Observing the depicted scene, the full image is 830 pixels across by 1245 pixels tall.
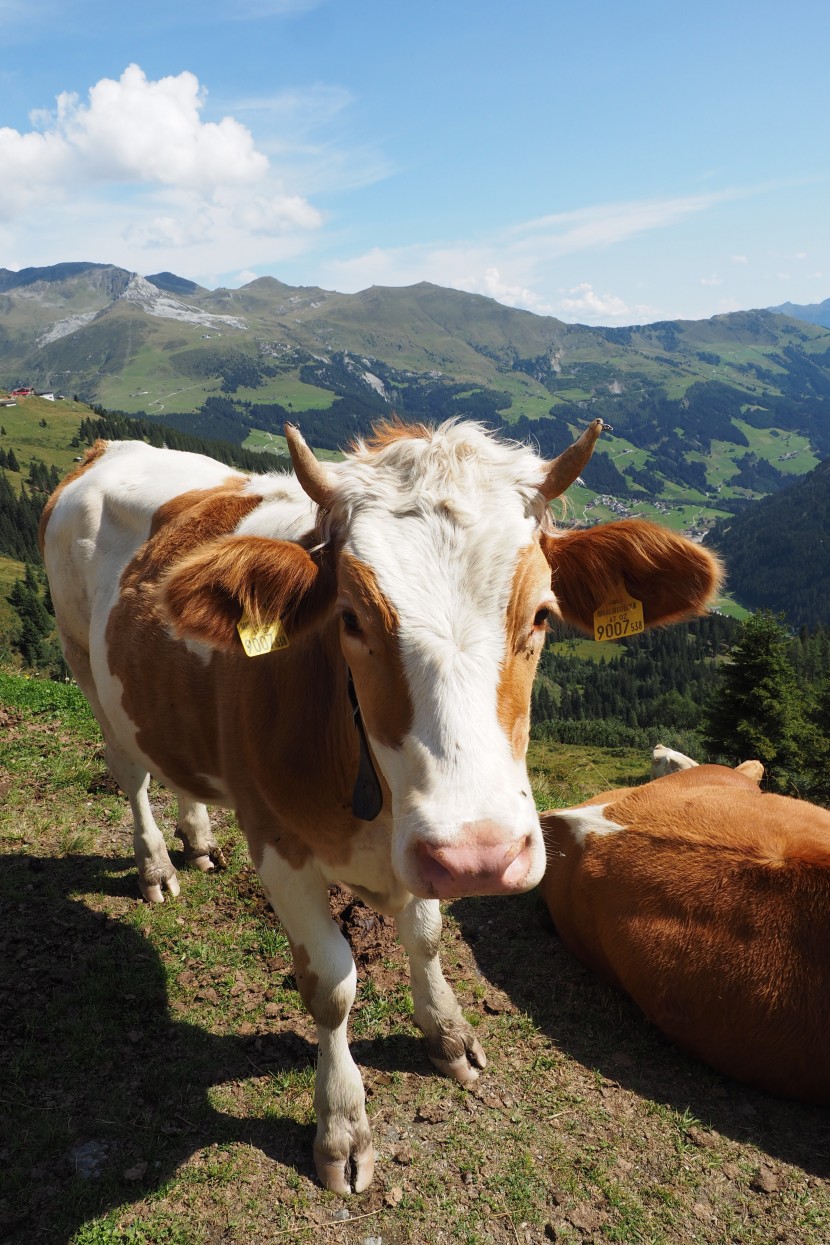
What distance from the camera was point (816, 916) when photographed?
4742mm

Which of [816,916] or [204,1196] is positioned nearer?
[204,1196]

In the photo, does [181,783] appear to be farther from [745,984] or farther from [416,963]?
[745,984]

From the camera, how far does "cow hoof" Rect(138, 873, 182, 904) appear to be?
21.3ft

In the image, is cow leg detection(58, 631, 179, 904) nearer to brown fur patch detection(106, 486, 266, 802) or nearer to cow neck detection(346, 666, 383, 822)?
brown fur patch detection(106, 486, 266, 802)

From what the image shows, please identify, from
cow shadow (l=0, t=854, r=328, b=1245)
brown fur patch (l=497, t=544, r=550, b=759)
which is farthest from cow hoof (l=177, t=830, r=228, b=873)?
brown fur patch (l=497, t=544, r=550, b=759)

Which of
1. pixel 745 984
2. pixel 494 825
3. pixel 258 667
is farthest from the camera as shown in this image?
pixel 745 984

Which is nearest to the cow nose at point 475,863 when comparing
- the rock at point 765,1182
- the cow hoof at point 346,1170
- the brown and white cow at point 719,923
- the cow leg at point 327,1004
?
the cow leg at point 327,1004

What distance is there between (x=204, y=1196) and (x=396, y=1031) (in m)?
1.60

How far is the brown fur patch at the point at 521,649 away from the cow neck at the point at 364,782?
885 millimetres

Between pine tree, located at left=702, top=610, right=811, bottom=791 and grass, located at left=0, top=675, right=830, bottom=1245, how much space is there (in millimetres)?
33882

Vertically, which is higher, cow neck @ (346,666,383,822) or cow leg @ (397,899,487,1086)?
cow neck @ (346,666,383,822)

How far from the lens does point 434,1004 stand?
492cm

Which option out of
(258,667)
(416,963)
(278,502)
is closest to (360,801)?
(258,667)

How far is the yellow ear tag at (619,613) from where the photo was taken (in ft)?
12.6
